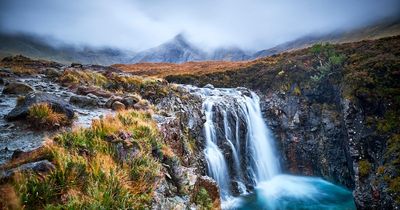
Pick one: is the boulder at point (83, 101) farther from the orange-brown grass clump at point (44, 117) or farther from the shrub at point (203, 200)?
A: the shrub at point (203, 200)

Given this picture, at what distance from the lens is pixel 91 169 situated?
5422mm

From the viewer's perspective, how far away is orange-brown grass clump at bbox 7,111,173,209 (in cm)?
443

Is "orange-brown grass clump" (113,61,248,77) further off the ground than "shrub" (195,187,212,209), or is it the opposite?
"orange-brown grass clump" (113,61,248,77)

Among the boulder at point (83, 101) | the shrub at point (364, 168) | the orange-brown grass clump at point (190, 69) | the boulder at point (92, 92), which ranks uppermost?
the orange-brown grass clump at point (190, 69)

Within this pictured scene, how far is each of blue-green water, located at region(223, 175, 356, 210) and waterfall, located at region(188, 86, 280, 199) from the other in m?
1.06

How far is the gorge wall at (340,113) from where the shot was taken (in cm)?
1945

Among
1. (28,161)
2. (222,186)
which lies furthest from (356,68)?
(28,161)

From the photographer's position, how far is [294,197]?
2227 cm

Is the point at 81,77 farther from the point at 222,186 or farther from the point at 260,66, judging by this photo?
the point at 260,66

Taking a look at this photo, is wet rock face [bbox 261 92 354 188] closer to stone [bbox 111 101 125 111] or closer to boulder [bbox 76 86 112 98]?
boulder [bbox 76 86 112 98]

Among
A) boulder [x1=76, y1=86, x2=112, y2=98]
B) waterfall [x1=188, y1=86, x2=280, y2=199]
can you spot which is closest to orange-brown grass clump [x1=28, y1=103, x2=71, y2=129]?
boulder [x1=76, y1=86, x2=112, y2=98]

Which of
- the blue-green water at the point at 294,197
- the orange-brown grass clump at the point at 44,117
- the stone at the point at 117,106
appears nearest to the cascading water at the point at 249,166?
the blue-green water at the point at 294,197

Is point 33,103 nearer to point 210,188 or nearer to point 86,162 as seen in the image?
point 86,162

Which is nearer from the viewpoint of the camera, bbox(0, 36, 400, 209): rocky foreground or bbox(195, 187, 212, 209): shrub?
bbox(0, 36, 400, 209): rocky foreground
